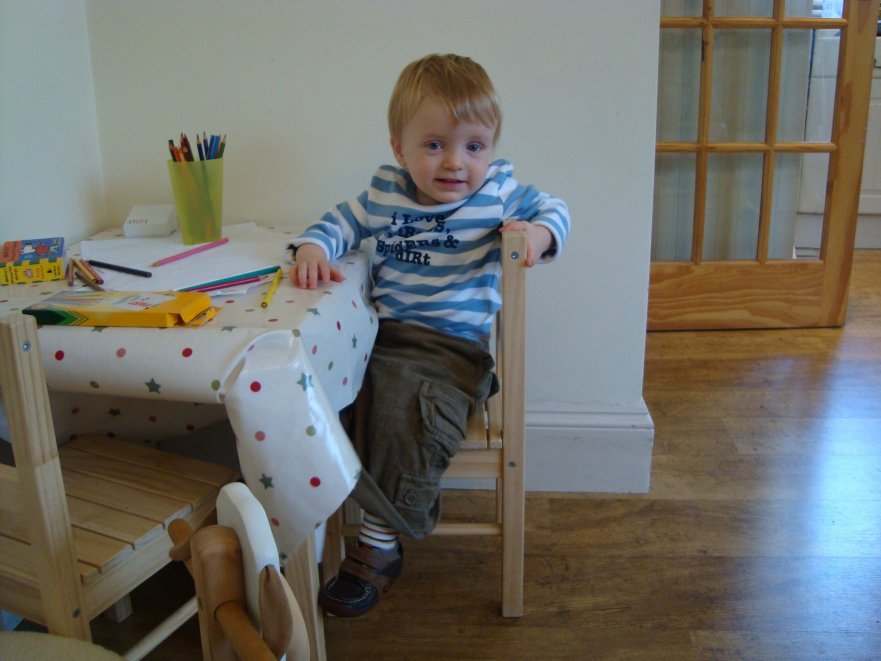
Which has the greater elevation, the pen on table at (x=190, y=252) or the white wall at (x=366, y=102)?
the white wall at (x=366, y=102)

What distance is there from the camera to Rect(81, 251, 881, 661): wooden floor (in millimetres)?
1352

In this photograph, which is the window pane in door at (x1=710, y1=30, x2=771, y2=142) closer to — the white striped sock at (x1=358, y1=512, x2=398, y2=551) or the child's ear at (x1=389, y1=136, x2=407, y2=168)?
the child's ear at (x1=389, y1=136, x2=407, y2=168)

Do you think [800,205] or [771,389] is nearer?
[771,389]

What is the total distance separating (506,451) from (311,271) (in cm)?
41

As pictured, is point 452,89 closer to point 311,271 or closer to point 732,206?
point 311,271

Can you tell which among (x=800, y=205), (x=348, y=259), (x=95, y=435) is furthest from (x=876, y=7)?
(x=95, y=435)

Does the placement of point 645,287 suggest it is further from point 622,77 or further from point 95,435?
point 95,435

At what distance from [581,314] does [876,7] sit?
159 centimetres

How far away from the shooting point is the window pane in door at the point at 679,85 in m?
2.64

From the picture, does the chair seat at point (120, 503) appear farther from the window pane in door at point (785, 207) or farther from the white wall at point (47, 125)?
the window pane in door at point (785, 207)

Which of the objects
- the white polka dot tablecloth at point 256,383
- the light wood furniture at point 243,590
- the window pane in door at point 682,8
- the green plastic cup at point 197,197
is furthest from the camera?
the window pane in door at point 682,8

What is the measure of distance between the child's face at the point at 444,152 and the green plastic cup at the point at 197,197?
13.2 inches

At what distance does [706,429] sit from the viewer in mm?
2084

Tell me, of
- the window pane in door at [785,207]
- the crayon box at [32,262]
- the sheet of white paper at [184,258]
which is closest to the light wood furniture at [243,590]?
the sheet of white paper at [184,258]
